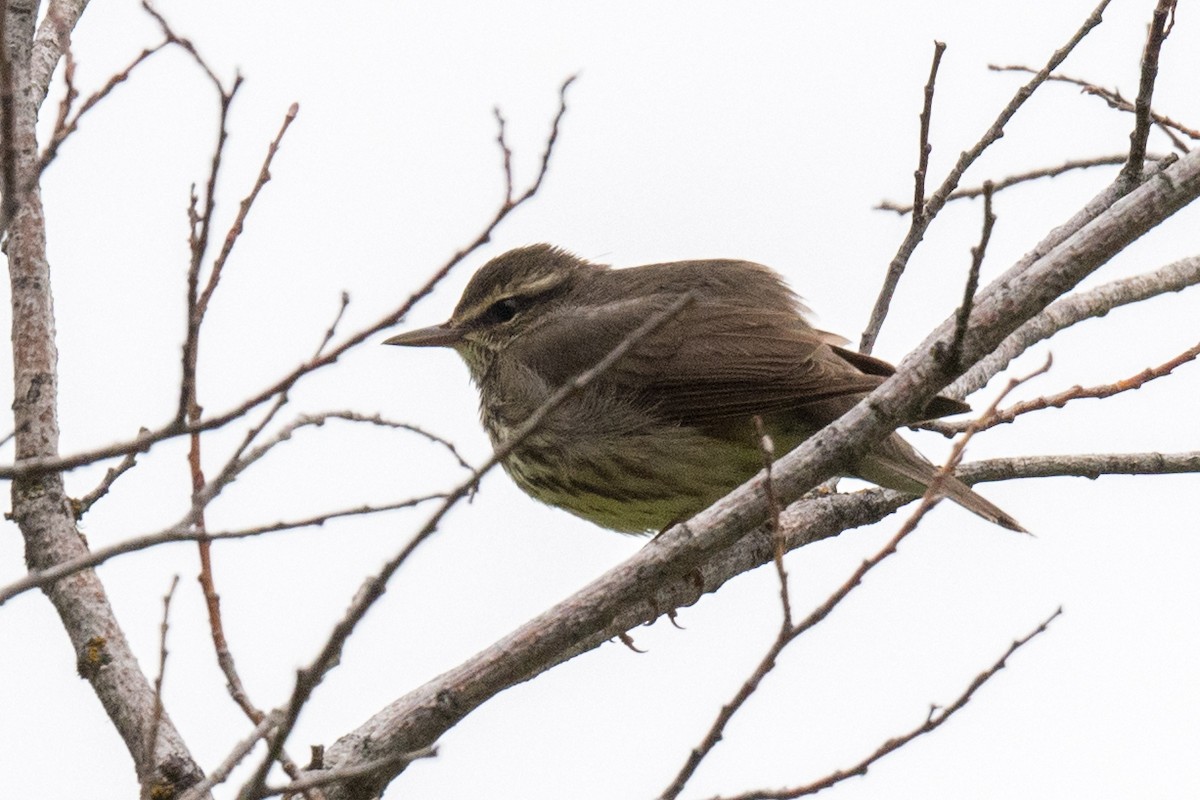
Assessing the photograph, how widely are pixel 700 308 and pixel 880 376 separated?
907 mm

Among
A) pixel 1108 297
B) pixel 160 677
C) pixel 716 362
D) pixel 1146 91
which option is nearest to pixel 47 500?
pixel 160 677

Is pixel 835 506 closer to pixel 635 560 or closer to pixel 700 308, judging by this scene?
pixel 700 308

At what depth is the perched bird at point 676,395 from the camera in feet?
19.7

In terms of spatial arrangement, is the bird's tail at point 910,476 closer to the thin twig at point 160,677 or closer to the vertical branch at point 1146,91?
the vertical branch at point 1146,91

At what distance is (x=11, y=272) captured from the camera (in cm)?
469

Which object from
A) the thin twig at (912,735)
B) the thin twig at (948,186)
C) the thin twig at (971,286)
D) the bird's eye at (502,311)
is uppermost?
the bird's eye at (502,311)

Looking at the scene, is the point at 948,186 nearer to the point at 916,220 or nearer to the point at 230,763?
the point at 916,220

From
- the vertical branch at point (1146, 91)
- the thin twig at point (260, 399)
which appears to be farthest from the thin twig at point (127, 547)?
the vertical branch at point (1146, 91)

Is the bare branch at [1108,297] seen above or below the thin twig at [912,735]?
above

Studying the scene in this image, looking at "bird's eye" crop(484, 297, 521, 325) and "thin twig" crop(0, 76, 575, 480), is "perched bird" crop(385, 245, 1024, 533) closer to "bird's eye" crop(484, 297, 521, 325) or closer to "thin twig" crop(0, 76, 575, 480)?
"bird's eye" crop(484, 297, 521, 325)

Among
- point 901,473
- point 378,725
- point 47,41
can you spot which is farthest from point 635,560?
point 47,41

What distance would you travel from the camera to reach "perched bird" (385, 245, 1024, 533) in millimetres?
6004

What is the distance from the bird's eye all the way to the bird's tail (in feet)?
7.12

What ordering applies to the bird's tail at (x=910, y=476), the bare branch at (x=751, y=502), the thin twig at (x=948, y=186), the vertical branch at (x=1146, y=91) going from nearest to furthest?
the bare branch at (x=751, y=502) → the vertical branch at (x=1146, y=91) → the thin twig at (x=948, y=186) → the bird's tail at (x=910, y=476)
